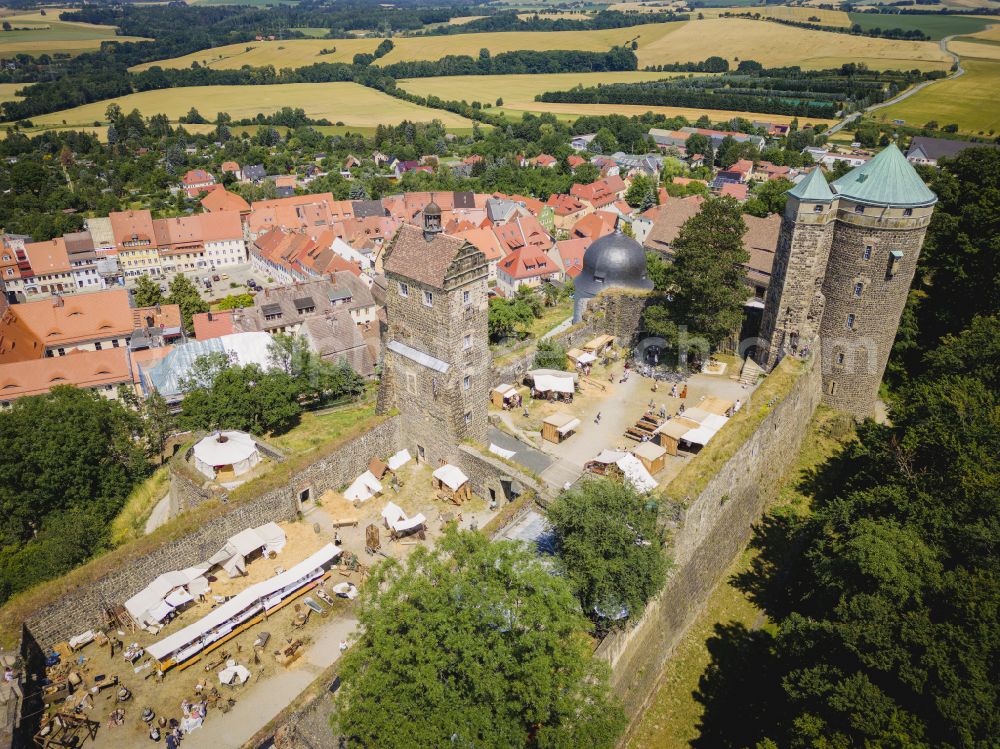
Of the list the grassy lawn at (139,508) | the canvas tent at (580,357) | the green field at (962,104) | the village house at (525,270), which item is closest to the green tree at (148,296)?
the village house at (525,270)

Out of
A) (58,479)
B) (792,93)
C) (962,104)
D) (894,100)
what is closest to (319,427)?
(58,479)

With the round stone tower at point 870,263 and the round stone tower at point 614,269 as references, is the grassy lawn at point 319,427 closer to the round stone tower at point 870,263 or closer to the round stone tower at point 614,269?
the round stone tower at point 614,269

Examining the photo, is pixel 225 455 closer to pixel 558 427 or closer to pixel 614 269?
pixel 558 427

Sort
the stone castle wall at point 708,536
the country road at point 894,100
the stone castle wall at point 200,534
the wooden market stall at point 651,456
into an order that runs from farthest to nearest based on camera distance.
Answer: the country road at point 894,100, the wooden market stall at point 651,456, the stone castle wall at point 708,536, the stone castle wall at point 200,534

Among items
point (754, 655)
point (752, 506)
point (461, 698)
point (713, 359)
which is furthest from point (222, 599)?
point (713, 359)

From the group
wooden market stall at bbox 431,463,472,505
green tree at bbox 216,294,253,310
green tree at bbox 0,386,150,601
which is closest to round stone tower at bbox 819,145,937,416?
wooden market stall at bbox 431,463,472,505

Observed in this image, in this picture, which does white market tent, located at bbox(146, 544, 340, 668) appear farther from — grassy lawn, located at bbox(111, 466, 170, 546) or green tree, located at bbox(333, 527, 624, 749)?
grassy lawn, located at bbox(111, 466, 170, 546)
